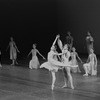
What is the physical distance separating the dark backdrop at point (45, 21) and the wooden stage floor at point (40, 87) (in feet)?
26.6

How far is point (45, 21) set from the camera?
25.3 meters

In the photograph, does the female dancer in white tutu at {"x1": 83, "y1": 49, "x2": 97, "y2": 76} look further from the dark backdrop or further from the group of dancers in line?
the dark backdrop

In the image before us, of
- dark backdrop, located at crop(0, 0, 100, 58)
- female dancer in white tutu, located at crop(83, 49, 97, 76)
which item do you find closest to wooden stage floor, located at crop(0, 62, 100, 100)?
female dancer in white tutu, located at crop(83, 49, 97, 76)

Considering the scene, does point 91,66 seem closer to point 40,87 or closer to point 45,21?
point 40,87

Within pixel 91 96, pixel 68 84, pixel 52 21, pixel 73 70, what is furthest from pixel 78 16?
pixel 91 96

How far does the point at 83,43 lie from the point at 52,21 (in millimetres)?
→ 3695

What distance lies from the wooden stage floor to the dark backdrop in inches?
319

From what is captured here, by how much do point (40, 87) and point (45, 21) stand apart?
14316 mm

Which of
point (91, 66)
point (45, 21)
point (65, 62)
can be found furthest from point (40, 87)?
point (45, 21)

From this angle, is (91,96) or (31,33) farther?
(31,33)

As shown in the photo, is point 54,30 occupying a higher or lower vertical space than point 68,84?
higher

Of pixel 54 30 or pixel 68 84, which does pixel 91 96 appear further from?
pixel 54 30

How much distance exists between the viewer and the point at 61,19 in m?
25.5

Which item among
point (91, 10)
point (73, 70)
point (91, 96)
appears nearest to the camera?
point (91, 96)
